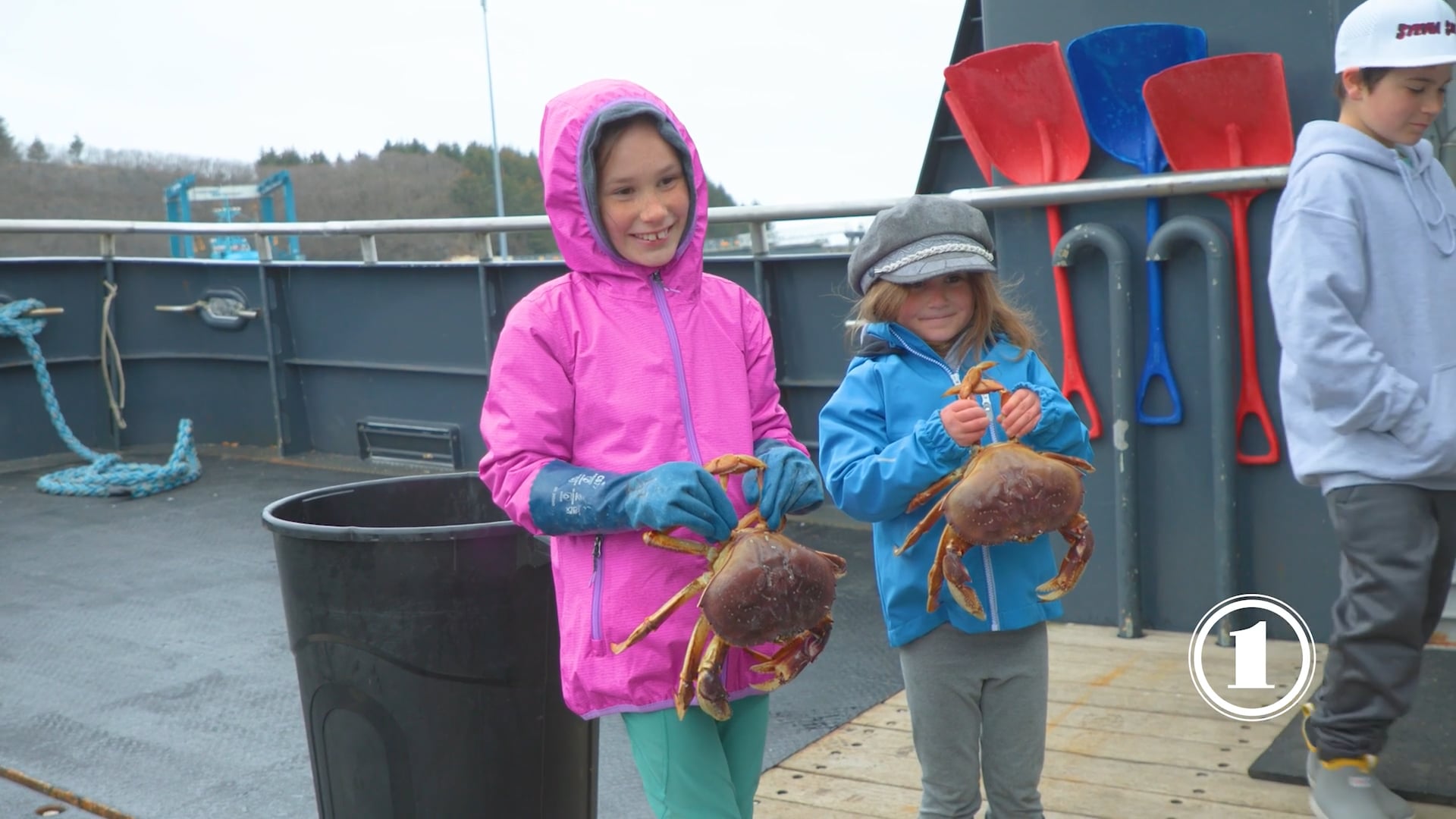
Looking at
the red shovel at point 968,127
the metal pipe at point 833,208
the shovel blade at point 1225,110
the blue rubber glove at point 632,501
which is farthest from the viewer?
the red shovel at point 968,127

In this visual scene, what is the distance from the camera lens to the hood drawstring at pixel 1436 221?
8.93 ft

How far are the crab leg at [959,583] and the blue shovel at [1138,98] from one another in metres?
2.15

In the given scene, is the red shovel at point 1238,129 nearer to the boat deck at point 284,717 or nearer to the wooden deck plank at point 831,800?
the boat deck at point 284,717

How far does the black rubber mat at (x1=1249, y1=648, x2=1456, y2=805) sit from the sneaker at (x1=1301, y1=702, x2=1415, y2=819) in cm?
11

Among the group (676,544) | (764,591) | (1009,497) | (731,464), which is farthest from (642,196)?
(1009,497)

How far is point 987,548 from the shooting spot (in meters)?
2.38

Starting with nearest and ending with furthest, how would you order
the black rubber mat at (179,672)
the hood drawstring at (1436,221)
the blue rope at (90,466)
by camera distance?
the hood drawstring at (1436,221) → the black rubber mat at (179,672) → the blue rope at (90,466)

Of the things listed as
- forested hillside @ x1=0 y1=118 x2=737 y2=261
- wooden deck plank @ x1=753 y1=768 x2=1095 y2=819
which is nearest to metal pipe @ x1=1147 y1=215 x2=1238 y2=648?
wooden deck plank @ x1=753 y1=768 x2=1095 y2=819

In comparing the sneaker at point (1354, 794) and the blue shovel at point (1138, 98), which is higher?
the blue shovel at point (1138, 98)

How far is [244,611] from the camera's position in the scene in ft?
16.6

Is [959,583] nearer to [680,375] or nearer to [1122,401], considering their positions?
[680,375]

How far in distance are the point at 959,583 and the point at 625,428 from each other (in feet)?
2.08

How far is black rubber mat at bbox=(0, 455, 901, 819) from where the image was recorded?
3.44m

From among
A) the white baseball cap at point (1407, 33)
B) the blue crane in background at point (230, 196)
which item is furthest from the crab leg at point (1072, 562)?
the blue crane in background at point (230, 196)
